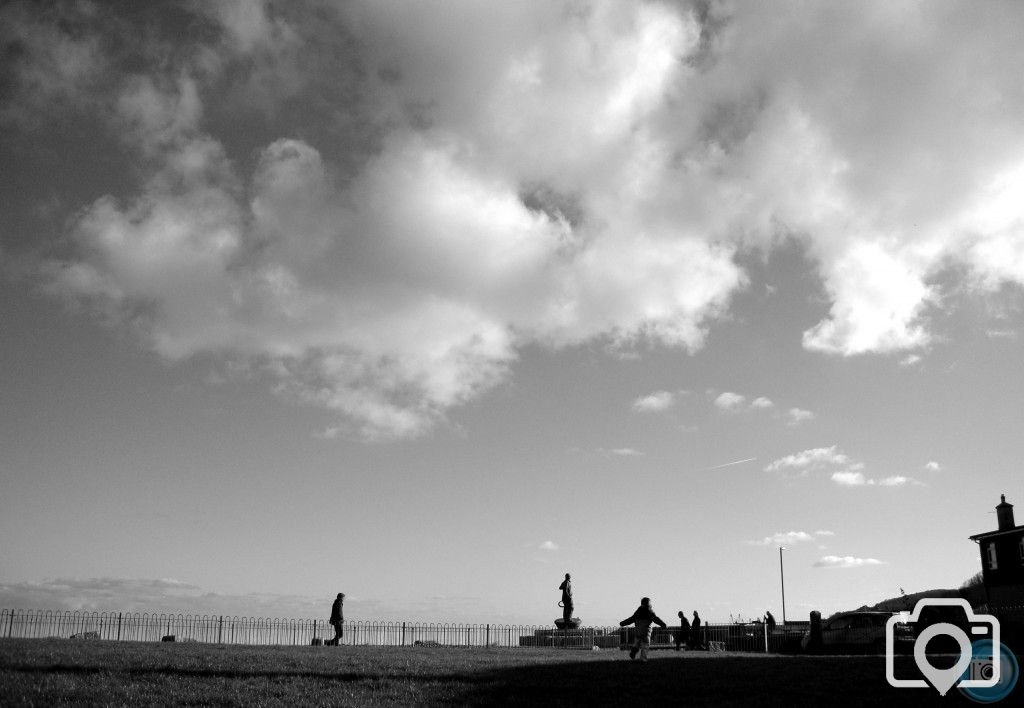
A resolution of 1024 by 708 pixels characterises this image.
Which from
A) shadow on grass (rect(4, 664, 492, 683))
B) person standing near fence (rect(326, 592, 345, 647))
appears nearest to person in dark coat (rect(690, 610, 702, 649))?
person standing near fence (rect(326, 592, 345, 647))

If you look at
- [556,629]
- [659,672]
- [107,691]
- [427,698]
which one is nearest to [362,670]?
[427,698]

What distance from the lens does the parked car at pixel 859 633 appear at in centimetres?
3047

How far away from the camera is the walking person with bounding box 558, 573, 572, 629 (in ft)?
131

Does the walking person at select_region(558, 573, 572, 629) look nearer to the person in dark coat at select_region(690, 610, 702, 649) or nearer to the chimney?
the person in dark coat at select_region(690, 610, 702, 649)

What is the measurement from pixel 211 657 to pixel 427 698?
7.69 m

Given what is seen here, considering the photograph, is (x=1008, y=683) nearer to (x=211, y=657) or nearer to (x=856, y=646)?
(x=211, y=657)

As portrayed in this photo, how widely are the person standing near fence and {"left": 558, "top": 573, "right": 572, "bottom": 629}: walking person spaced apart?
1216 cm

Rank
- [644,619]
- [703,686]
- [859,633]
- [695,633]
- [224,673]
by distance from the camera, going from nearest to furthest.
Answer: [703,686] < [224,673] < [644,619] < [859,633] < [695,633]

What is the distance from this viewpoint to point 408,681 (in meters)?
15.4

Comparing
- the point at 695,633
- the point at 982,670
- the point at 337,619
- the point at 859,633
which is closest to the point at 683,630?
the point at 695,633

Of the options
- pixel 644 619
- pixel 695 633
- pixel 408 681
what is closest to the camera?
pixel 408 681

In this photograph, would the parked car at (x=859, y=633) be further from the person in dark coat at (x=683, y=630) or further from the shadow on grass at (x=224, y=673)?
the shadow on grass at (x=224, y=673)

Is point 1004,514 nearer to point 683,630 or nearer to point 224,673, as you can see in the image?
point 683,630

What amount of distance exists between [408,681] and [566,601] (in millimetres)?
26179
